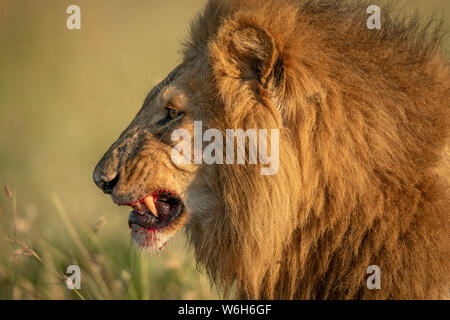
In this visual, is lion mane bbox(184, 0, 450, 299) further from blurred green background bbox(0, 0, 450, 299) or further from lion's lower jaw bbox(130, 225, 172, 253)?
blurred green background bbox(0, 0, 450, 299)

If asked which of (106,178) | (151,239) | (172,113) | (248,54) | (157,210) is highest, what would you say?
(248,54)

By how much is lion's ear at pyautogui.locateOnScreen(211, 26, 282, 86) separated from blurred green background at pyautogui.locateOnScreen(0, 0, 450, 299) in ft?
2.52

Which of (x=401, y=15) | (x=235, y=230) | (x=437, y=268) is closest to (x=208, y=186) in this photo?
(x=235, y=230)

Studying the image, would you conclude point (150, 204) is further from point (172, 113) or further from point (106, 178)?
point (172, 113)

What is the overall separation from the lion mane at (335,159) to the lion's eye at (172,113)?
0.25m

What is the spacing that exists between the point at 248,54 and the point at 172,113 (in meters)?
0.48

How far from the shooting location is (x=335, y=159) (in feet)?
9.60

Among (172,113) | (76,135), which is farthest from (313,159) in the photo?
(76,135)

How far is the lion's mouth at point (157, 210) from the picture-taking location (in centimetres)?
A: 319

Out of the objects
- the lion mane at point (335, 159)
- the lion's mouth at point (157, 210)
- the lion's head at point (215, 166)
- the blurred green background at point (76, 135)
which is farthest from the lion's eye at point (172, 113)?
the blurred green background at point (76, 135)

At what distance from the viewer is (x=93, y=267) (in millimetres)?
4348

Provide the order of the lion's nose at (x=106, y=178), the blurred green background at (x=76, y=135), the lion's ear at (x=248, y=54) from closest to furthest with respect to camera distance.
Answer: the lion's ear at (x=248, y=54) → the lion's nose at (x=106, y=178) → the blurred green background at (x=76, y=135)

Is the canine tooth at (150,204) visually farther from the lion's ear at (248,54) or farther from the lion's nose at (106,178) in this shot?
the lion's ear at (248,54)

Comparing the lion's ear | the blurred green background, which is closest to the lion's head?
the lion's ear
